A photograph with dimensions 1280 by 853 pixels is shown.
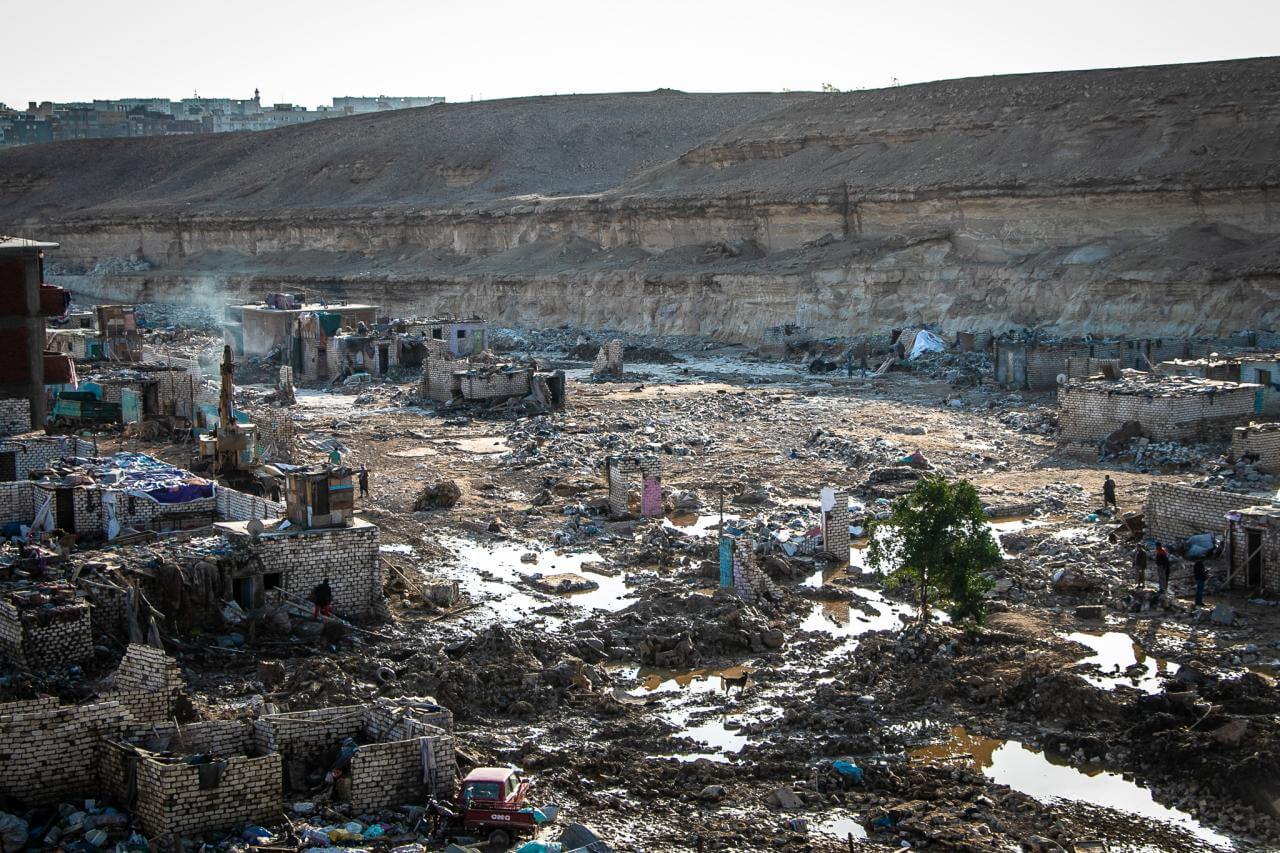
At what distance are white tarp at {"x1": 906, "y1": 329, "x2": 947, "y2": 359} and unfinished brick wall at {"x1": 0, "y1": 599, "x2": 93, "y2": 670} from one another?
1119 inches

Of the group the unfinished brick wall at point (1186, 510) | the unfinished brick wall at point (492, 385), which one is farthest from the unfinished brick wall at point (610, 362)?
A: the unfinished brick wall at point (1186, 510)

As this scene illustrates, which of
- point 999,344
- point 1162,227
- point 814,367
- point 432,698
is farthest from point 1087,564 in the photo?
point 1162,227

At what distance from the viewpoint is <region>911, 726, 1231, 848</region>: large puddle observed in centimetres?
1068

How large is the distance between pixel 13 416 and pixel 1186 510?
1580cm

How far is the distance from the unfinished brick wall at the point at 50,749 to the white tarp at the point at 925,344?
99.2 feet

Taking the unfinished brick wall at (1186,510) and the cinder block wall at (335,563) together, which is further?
the unfinished brick wall at (1186,510)

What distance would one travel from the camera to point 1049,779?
37.4 ft

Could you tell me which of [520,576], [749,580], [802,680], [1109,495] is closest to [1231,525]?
[1109,495]

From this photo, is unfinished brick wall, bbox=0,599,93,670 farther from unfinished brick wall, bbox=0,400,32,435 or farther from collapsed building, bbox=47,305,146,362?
collapsed building, bbox=47,305,146,362

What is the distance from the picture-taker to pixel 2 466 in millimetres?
18812

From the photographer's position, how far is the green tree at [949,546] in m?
14.8

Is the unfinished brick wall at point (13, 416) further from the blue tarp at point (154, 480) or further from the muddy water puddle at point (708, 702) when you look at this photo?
the muddy water puddle at point (708, 702)

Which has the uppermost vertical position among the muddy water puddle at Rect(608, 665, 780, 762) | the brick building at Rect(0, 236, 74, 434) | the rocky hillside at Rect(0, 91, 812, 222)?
the rocky hillside at Rect(0, 91, 812, 222)

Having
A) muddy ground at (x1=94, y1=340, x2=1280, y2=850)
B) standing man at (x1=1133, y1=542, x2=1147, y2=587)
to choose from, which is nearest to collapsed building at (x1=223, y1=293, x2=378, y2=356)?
muddy ground at (x1=94, y1=340, x2=1280, y2=850)
